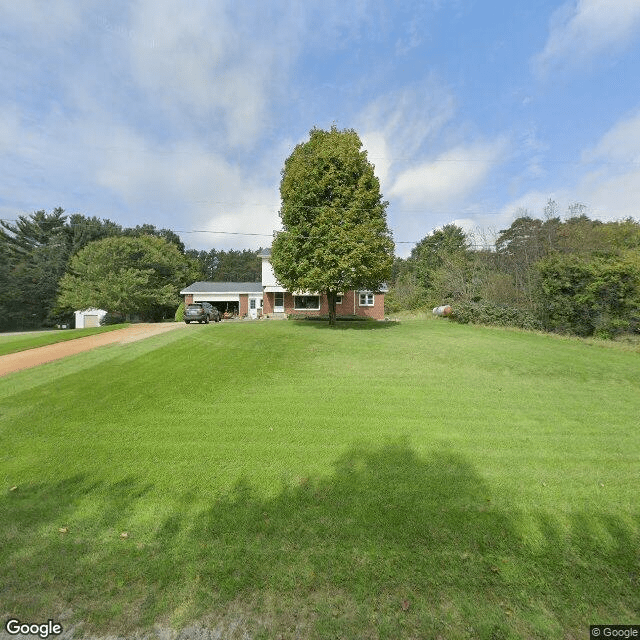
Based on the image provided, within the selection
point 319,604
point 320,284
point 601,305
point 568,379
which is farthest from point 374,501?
point 601,305

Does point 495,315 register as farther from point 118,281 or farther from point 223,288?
point 118,281

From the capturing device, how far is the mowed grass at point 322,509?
2.44 meters

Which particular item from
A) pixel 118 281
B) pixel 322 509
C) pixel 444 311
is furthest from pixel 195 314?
pixel 322 509

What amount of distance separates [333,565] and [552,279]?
71.9 feet

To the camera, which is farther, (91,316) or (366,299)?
(91,316)

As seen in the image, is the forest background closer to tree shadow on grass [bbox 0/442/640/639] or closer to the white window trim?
the white window trim

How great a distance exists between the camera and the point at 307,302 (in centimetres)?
2948

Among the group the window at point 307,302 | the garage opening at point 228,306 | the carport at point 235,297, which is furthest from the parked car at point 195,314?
the garage opening at point 228,306

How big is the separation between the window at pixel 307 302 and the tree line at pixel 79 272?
1535 cm

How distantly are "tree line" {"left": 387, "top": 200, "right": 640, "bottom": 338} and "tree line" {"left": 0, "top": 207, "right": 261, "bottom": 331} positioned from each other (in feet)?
98.2

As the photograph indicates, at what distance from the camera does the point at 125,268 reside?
32.9 meters

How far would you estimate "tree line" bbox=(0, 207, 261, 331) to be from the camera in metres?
31.3

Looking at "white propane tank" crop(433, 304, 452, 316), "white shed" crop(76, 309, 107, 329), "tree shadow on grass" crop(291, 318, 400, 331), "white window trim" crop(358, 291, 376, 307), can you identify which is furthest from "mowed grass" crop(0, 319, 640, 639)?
"white shed" crop(76, 309, 107, 329)

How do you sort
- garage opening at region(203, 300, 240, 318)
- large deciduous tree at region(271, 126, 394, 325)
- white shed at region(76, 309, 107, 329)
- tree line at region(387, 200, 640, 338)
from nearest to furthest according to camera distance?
large deciduous tree at region(271, 126, 394, 325)
tree line at region(387, 200, 640, 338)
garage opening at region(203, 300, 240, 318)
white shed at region(76, 309, 107, 329)
